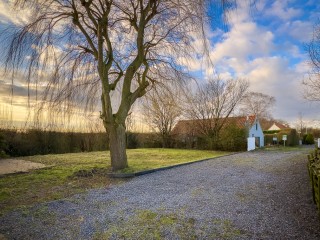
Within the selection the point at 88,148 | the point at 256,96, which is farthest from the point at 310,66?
the point at 256,96

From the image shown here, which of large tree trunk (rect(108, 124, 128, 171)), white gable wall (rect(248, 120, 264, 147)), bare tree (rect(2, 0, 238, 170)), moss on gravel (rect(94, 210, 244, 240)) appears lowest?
moss on gravel (rect(94, 210, 244, 240))

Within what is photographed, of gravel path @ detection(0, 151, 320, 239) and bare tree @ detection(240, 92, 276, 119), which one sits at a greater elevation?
bare tree @ detection(240, 92, 276, 119)

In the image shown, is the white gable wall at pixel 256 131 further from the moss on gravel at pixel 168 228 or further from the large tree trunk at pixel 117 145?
the moss on gravel at pixel 168 228

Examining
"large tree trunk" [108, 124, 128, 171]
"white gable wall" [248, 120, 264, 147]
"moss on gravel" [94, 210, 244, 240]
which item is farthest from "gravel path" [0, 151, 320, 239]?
"white gable wall" [248, 120, 264, 147]

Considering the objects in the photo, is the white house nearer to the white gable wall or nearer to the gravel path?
the white gable wall

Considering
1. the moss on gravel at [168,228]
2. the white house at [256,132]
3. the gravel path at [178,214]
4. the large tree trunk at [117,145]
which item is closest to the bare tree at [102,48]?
the large tree trunk at [117,145]

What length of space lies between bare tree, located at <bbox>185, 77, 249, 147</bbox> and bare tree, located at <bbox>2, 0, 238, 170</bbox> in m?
13.9

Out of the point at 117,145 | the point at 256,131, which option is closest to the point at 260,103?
the point at 256,131

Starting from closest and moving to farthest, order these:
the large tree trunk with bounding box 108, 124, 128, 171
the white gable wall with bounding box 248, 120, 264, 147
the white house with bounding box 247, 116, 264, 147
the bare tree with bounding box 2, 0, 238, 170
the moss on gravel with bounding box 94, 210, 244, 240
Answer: the moss on gravel with bounding box 94, 210, 244, 240 < the bare tree with bounding box 2, 0, 238, 170 < the large tree trunk with bounding box 108, 124, 128, 171 < the white house with bounding box 247, 116, 264, 147 < the white gable wall with bounding box 248, 120, 264, 147

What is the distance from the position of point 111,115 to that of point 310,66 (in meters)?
10.0

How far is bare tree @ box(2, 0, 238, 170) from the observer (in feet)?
21.4

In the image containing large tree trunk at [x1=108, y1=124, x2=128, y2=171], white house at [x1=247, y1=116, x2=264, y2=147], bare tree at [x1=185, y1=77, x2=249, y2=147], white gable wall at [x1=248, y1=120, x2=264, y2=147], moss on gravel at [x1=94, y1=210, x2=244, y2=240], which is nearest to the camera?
moss on gravel at [x1=94, y1=210, x2=244, y2=240]

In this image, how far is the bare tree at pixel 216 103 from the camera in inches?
894

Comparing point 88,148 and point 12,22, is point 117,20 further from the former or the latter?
point 88,148
